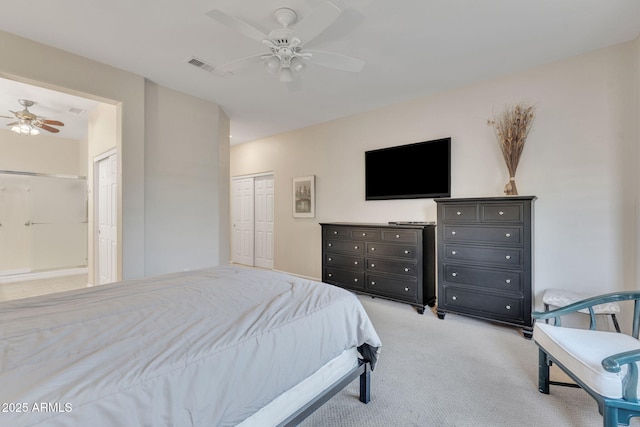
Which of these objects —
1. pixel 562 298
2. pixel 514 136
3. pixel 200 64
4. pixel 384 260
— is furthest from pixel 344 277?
pixel 200 64

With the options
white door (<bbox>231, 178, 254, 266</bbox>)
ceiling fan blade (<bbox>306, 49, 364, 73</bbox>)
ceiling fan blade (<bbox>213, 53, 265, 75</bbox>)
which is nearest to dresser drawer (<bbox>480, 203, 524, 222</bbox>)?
ceiling fan blade (<bbox>306, 49, 364, 73</bbox>)

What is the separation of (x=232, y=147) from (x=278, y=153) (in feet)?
5.51

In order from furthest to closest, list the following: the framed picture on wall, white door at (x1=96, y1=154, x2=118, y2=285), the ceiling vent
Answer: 1. the framed picture on wall
2. white door at (x1=96, y1=154, x2=118, y2=285)
3. the ceiling vent

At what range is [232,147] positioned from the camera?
6680 millimetres

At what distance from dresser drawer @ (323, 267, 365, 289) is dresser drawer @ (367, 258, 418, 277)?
201mm

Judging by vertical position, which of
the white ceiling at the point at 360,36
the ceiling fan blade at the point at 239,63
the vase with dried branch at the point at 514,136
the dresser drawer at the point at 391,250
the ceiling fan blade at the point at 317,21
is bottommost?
the dresser drawer at the point at 391,250

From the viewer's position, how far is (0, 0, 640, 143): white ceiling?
2154 mm

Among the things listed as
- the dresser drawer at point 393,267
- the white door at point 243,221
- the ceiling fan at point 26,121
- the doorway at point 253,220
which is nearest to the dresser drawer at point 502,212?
the dresser drawer at point 393,267

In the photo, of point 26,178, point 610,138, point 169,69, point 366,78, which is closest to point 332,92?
point 366,78

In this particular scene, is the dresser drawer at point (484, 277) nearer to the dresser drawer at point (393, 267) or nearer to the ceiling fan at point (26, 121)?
the dresser drawer at point (393, 267)

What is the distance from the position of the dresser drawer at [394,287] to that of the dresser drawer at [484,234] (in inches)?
28.6

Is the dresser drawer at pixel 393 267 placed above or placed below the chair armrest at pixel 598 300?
below

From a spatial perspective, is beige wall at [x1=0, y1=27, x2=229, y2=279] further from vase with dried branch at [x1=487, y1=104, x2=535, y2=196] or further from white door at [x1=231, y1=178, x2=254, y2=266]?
vase with dried branch at [x1=487, y1=104, x2=535, y2=196]

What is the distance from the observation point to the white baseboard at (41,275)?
16.5 ft
